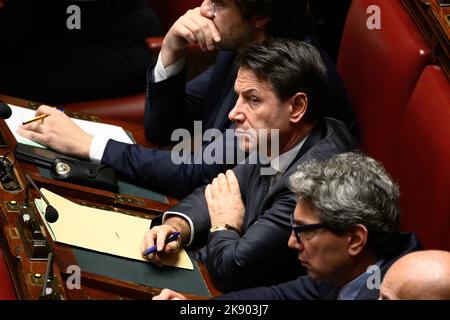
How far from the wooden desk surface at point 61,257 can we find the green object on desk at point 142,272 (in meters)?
0.02

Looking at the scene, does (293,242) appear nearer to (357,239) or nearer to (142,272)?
(357,239)

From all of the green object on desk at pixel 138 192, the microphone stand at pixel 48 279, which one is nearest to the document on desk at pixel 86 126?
the green object on desk at pixel 138 192

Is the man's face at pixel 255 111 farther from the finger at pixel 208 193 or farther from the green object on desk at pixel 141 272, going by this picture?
the green object on desk at pixel 141 272

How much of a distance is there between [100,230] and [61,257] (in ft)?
0.47

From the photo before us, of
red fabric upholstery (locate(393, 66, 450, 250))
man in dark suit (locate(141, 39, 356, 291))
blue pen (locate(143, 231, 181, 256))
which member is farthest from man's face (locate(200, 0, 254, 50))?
blue pen (locate(143, 231, 181, 256))

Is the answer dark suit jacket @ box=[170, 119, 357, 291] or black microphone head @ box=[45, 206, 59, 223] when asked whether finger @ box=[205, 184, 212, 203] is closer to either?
dark suit jacket @ box=[170, 119, 357, 291]

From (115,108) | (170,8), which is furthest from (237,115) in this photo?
(170,8)

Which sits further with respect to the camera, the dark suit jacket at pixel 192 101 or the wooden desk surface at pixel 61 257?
the dark suit jacket at pixel 192 101

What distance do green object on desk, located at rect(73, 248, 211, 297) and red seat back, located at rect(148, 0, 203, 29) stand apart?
4.06ft

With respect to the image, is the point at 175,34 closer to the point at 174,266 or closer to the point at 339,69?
the point at 339,69

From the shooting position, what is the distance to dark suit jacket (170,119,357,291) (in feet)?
6.23

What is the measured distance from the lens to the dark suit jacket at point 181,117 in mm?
2234

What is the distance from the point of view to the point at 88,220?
6.57ft
